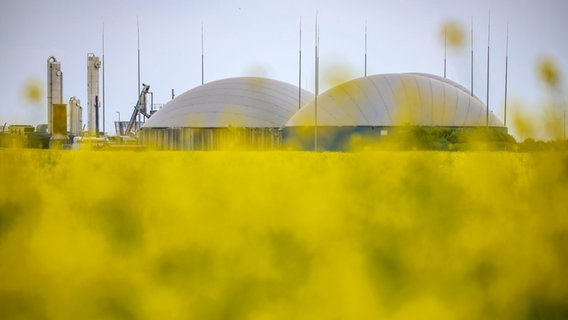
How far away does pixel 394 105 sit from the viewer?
4172 centimetres

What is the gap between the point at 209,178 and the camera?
15.8 metres

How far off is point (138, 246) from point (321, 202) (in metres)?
3.68

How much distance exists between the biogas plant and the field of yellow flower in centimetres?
1082

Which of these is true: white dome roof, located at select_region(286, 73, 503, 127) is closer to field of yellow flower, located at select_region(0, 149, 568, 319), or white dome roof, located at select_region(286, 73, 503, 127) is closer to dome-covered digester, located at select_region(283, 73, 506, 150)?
dome-covered digester, located at select_region(283, 73, 506, 150)

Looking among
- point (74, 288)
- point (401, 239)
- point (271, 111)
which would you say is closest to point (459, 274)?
point (401, 239)

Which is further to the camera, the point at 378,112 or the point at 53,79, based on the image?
the point at 53,79

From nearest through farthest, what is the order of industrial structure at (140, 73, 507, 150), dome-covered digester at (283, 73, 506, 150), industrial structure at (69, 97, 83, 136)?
dome-covered digester at (283, 73, 506, 150)
industrial structure at (140, 73, 507, 150)
industrial structure at (69, 97, 83, 136)

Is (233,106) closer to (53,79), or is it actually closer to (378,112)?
(53,79)

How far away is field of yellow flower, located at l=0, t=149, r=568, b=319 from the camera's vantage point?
45.3ft

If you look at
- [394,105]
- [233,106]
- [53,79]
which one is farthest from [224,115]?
[394,105]

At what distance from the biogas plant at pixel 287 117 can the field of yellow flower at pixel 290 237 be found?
1082 cm

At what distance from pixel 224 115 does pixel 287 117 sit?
4.50 m

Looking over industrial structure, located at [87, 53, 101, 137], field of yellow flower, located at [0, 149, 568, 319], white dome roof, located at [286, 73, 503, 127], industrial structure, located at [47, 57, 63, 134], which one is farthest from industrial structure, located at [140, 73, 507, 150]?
field of yellow flower, located at [0, 149, 568, 319]

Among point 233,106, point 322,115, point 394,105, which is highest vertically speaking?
point 233,106
